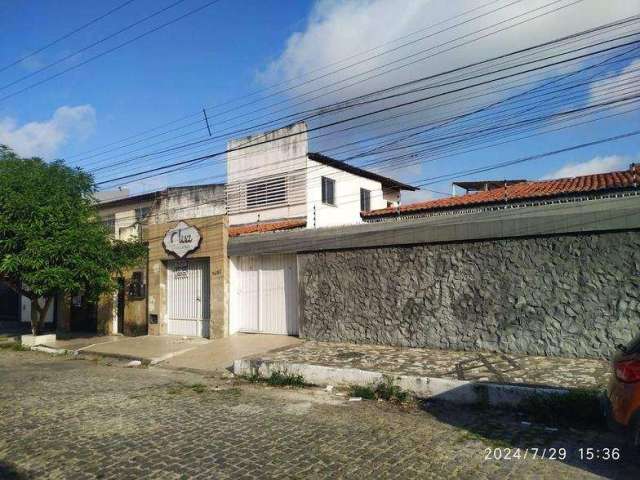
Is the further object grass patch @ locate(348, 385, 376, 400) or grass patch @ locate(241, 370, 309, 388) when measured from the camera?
grass patch @ locate(241, 370, 309, 388)

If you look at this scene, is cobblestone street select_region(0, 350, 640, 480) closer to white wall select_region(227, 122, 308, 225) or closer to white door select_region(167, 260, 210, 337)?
white door select_region(167, 260, 210, 337)

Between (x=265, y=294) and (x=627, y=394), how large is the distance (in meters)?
9.77

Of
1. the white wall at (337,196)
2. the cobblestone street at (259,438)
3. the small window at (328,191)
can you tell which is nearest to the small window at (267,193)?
the white wall at (337,196)

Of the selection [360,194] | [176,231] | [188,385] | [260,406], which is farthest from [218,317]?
[360,194]

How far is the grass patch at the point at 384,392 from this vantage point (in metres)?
7.34

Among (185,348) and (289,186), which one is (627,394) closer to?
(185,348)

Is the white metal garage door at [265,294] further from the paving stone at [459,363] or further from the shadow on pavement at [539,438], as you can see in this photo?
the shadow on pavement at [539,438]

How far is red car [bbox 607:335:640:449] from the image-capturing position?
422 centimetres

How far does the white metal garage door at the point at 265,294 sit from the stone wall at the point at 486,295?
84 centimetres

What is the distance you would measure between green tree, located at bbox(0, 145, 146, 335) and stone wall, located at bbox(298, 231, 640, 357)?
6.50 metres

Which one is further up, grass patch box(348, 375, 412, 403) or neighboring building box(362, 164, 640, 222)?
neighboring building box(362, 164, 640, 222)

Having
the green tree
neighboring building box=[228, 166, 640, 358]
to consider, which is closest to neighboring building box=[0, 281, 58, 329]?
the green tree

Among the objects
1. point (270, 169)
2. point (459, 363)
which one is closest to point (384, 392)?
point (459, 363)

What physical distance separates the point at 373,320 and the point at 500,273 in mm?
2863
